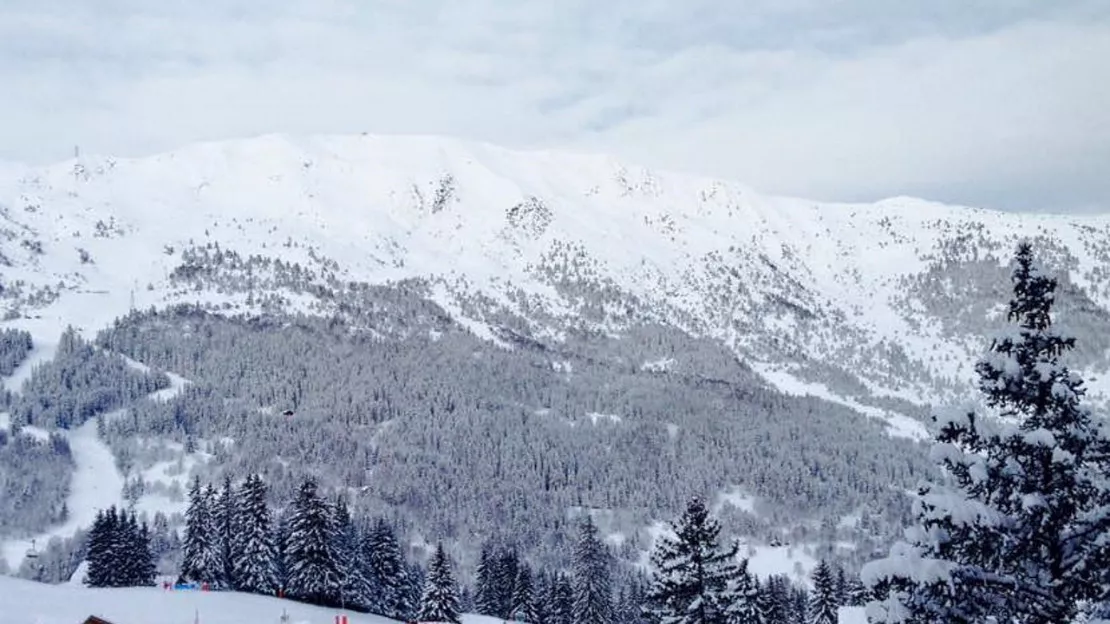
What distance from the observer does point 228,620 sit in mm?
50469

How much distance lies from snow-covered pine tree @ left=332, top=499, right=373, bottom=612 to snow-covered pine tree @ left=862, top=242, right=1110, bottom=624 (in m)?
65.2

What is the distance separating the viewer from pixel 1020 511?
14750 mm

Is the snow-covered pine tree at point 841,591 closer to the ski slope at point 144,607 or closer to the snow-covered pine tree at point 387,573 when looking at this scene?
the snow-covered pine tree at point 387,573

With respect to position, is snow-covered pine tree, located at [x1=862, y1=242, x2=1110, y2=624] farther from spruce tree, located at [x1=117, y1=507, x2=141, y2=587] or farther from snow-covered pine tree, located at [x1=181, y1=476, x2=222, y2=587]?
spruce tree, located at [x1=117, y1=507, x2=141, y2=587]

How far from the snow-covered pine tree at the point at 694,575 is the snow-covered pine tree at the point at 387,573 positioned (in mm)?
51300

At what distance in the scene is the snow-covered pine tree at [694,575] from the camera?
129 feet

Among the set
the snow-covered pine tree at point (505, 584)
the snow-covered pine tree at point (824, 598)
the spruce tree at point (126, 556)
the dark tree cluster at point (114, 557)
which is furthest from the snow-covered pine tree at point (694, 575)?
the spruce tree at point (126, 556)

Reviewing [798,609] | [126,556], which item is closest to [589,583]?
[798,609]

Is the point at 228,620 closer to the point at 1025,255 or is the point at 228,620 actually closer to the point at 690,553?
the point at 690,553

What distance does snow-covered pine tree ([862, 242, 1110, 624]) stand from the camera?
14.5m

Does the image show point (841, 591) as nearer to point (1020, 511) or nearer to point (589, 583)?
point (589, 583)

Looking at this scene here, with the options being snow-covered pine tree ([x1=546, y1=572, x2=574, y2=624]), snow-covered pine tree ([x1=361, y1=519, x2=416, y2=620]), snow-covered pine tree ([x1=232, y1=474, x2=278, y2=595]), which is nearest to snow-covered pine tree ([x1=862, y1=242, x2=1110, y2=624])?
snow-covered pine tree ([x1=232, y1=474, x2=278, y2=595])

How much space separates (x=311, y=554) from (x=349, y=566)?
819cm

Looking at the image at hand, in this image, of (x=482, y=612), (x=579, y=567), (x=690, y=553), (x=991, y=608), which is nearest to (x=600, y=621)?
(x=579, y=567)
